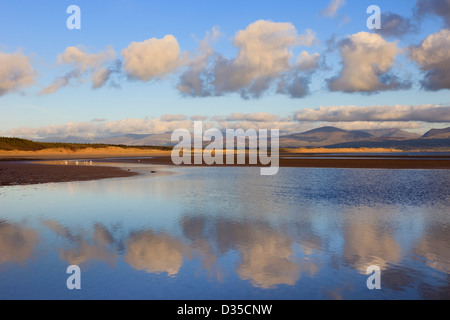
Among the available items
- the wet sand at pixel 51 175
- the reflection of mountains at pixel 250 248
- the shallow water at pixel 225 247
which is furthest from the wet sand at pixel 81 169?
the reflection of mountains at pixel 250 248

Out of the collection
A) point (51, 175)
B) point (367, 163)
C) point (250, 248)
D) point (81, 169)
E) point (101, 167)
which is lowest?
point (367, 163)

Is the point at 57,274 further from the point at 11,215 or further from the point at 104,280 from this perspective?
the point at 11,215

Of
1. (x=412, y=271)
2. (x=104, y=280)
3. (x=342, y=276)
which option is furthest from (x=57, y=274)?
(x=412, y=271)

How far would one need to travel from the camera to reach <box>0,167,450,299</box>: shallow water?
7426mm

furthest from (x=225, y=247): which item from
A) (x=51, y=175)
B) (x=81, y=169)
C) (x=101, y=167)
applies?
(x=101, y=167)

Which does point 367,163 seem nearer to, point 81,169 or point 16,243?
point 81,169

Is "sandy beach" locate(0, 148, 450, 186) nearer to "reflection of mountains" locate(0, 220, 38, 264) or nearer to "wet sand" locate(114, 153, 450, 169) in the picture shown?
"wet sand" locate(114, 153, 450, 169)

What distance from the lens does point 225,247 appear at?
10.5 m

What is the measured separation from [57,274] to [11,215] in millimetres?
9328

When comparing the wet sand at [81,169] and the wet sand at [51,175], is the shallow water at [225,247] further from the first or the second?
the wet sand at [81,169]

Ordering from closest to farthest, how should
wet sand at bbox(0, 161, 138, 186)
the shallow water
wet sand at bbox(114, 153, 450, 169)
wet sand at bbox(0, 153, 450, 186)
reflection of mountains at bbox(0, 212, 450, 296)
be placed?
1. the shallow water
2. reflection of mountains at bbox(0, 212, 450, 296)
3. wet sand at bbox(0, 161, 138, 186)
4. wet sand at bbox(0, 153, 450, 186)
5. wet sand at bbox(114, 153, 450, 169)

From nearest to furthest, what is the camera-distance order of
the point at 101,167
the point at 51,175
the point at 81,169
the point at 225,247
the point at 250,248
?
1. the point at 250,248
2. the point at 225,247
3. the point at 51,175
4. the point at 81,169
5. the point at 101,167

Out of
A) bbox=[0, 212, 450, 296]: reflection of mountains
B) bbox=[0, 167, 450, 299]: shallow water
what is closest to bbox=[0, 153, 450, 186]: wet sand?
bbox=[0, 167, 450, 299]: shallow water

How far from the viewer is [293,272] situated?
831cm
